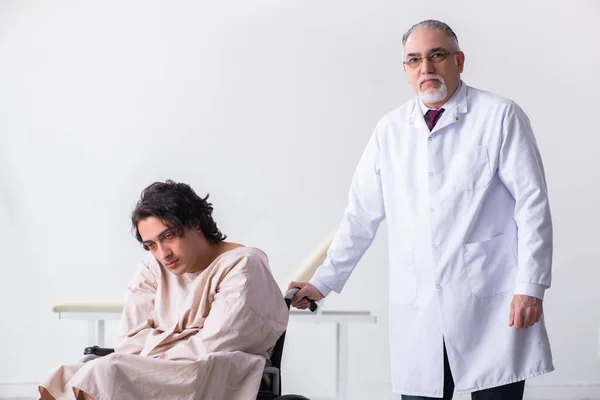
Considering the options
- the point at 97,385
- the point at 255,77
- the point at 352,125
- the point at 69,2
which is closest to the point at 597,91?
the point at 352,125

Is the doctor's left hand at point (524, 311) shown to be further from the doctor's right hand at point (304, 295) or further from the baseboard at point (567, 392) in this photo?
the baseboard at point (567, 392)

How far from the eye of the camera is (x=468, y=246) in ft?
6.96

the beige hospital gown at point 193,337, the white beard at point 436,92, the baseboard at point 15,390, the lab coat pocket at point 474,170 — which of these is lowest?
the baseboard at point 15,390

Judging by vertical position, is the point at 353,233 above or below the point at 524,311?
above

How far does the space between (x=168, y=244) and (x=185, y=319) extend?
0.66 ft

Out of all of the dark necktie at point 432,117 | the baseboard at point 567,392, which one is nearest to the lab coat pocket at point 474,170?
the dark necktie at point 432,117

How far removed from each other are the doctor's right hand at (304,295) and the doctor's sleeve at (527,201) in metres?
0.59

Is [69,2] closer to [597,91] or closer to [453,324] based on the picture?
[597,91]

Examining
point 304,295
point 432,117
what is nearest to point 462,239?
point 432,117

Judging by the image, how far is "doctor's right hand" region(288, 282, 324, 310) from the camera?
7.80 feet

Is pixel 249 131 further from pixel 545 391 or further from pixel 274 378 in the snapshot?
pixel 274 378

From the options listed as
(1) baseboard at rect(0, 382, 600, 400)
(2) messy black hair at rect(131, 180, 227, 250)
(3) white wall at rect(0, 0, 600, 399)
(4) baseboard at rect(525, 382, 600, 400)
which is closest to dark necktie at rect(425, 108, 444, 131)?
(2) messy black hair at rect(131, 180, 227, 250)

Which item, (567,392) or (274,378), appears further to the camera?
(567,392)

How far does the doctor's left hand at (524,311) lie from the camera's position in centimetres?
201
